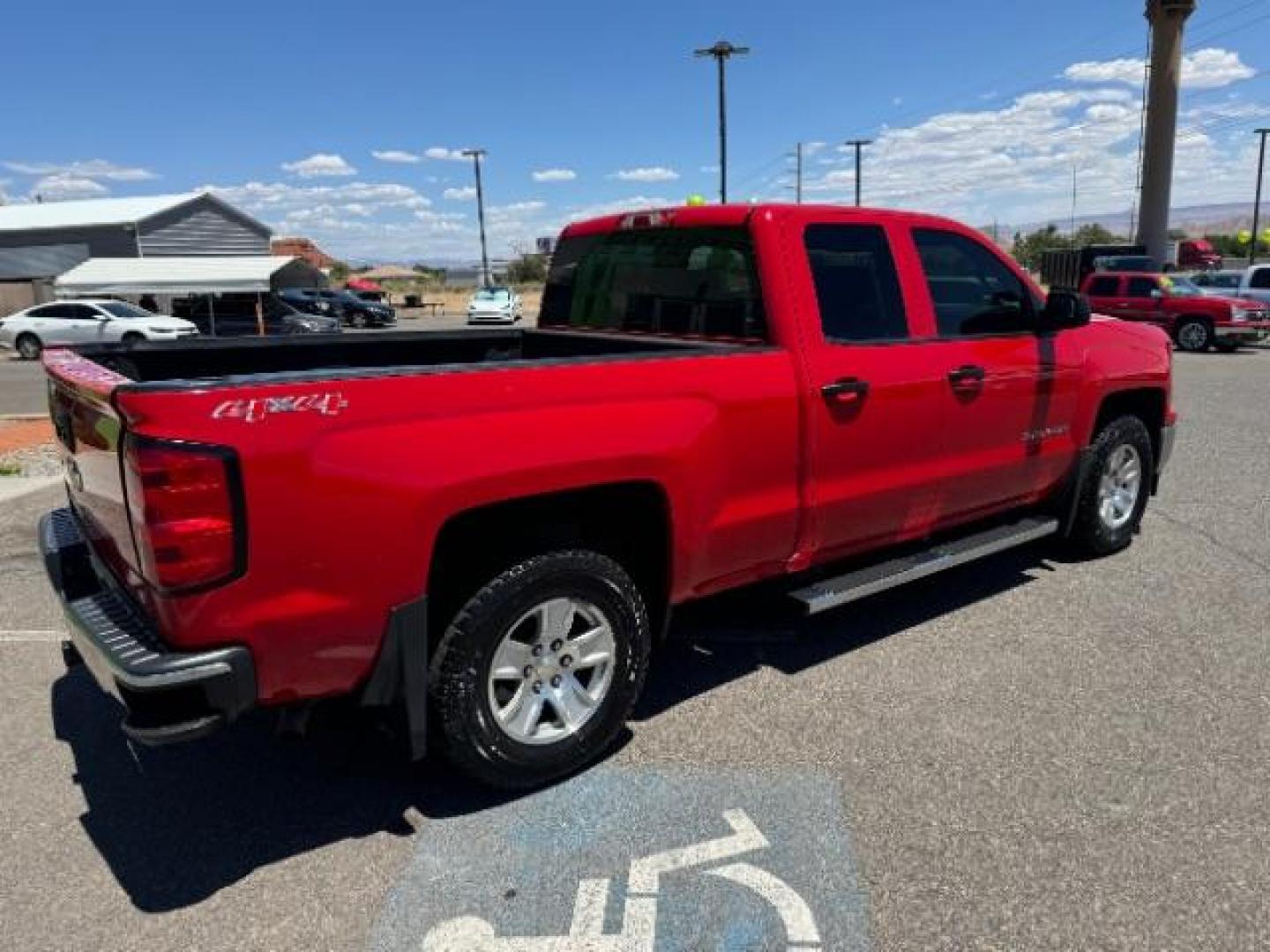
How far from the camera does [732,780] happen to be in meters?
3.31

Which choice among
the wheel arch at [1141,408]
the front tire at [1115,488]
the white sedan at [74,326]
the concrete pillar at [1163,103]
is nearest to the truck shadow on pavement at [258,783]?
the front tire at [1115,488]

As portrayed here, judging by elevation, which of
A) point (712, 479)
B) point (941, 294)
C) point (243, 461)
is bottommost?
point (712, 479)

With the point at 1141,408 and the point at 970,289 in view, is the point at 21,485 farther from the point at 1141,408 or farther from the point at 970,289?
the point at 1141,408

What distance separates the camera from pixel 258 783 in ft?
11.1

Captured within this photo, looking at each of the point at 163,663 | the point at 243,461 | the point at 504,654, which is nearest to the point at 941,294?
the point at 504,654

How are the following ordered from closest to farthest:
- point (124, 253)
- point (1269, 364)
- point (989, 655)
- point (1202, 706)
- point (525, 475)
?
1. point (525, 475)
2. point (1202, 706)
3. point (989, 655)
4. point (1269, 364)
5. point (124, 253)

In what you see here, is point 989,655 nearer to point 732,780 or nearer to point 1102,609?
point 1102,609

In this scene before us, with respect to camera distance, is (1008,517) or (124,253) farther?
(124,253)

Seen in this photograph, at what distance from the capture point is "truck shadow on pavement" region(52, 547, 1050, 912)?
9.70 ft

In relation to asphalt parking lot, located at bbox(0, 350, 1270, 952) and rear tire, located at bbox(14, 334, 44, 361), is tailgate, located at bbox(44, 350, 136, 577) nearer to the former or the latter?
asphalt parking lot, located at bbox(0, 350, 1270, 952)

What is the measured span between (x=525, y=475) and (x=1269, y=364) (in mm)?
18840

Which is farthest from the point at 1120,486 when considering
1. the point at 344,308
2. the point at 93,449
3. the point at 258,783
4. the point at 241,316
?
the point at 344,308

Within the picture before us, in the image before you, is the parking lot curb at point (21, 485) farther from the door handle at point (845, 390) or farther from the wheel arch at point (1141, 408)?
the wheel arch at point (1141, 408)

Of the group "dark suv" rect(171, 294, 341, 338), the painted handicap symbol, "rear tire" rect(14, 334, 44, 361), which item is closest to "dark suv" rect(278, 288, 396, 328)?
"dark suv" rect(171, 294, 341, 338)
